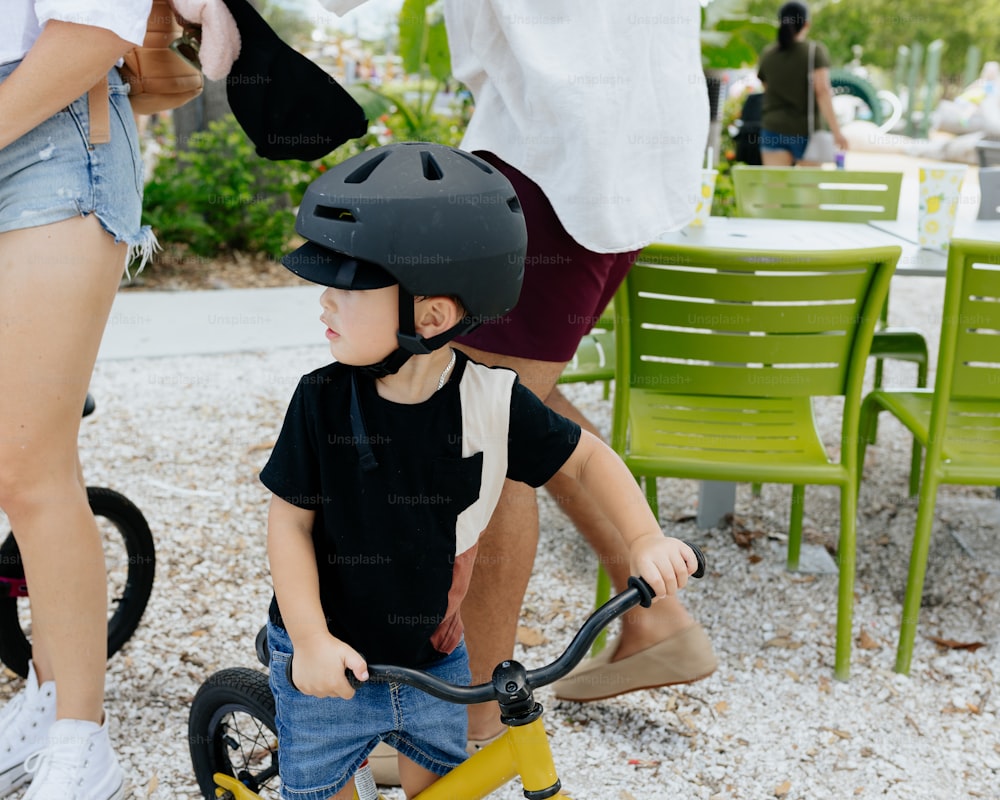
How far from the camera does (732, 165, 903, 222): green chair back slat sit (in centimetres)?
454

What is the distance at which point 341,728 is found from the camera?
5.46 feet

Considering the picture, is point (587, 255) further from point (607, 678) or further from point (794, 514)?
point (794, 514)

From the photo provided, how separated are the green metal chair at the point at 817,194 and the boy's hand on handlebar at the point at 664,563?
3335 mm

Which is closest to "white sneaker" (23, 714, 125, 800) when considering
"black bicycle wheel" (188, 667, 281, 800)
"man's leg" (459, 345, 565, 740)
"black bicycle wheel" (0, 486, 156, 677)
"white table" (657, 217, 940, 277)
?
"black bicycle wheel" (188, 667, 281, 800)

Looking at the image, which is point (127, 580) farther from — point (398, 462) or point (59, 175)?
point (398, 462)

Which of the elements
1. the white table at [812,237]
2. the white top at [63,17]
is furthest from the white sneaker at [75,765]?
the white table at [812,237]

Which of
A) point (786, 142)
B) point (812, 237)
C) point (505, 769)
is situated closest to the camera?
point (505, 769)

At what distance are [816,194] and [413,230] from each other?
3569 millimetres

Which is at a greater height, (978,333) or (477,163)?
(477,163)

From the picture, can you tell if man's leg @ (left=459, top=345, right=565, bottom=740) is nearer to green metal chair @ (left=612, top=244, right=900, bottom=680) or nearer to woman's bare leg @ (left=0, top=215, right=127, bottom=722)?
green metal chair @ (left=612, top=244, right=900, bottom=680)

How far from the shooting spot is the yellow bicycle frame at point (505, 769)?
1440 millimetres

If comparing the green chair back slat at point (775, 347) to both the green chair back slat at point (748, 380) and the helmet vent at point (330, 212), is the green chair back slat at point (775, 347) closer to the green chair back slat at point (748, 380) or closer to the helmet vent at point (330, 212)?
the green chair back slat at point (748, 380)

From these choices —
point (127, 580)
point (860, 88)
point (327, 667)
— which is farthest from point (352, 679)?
point (860, 88)

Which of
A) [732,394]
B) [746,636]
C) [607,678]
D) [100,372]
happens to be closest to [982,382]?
[732,394]
